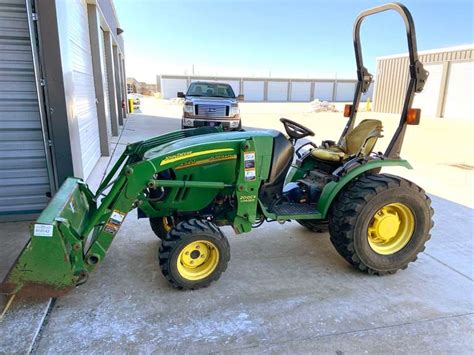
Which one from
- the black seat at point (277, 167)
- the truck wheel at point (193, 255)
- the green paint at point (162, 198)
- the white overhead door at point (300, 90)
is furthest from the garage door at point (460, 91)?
the white overhead door at point (300, 90)

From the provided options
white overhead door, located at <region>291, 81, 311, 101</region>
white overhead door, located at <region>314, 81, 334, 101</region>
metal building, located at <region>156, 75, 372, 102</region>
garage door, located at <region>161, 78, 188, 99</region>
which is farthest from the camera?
white overhead door, located at <region>314, 81, 334, 101</region>

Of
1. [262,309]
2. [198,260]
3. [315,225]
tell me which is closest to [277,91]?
[315,225]

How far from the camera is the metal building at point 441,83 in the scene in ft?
61.0

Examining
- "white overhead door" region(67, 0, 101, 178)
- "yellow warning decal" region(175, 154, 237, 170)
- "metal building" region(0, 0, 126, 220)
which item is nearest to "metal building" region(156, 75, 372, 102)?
"white overhead door" region(67, 0, 101, 178)

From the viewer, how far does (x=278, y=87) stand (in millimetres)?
46000

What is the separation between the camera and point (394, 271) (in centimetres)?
311

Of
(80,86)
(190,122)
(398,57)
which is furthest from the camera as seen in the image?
(398,57)

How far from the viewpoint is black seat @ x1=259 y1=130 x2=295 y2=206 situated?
9.63 feet

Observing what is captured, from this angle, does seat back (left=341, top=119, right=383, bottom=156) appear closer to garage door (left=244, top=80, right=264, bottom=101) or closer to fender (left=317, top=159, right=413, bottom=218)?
fender (left=317, top=159, right=413, bottom=218)

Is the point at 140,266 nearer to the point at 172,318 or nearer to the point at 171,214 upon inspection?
the point at 171,214

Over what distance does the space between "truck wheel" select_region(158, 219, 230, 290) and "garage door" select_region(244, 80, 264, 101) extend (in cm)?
4335

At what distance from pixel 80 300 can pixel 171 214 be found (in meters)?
0.93

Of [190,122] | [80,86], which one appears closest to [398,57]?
[190,122]

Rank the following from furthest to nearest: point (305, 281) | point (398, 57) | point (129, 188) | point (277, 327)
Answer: point (398, 57) < point (305, 281) < point (129, 188) < point (277, 327)
